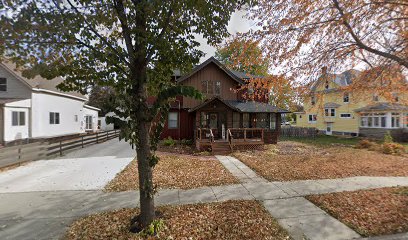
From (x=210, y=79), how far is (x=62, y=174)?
43.6 feet

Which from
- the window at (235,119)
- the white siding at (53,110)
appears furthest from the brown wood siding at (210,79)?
the white siding at (53,110)

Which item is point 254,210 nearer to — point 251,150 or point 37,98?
point 251,150

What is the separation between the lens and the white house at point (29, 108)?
1516 centimetres

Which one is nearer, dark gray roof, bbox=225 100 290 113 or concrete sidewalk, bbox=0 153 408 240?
concrete sidewalk, bbox=0 153 408 240

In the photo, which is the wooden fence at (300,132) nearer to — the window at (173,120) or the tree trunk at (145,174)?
the window at (173,120)

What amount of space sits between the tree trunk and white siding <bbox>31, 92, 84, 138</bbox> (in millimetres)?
18364

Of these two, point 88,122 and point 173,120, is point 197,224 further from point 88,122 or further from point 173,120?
point 88,122

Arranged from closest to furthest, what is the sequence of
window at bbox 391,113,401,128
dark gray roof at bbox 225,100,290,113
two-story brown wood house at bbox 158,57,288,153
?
dark gray roof at bbox 225,100,290,113, two-story brown wood house at bbox 158,57,288,153, window at bbox 391,113,401,128

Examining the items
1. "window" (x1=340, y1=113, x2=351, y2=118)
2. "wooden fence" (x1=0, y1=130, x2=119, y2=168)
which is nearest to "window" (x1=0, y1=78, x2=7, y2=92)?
"wooden fence" (x1=0, y1=130, x2=119, y2=168)

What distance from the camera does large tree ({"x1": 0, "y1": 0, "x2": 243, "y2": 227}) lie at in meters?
3.48

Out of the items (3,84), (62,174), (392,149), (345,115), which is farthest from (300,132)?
(3,84)

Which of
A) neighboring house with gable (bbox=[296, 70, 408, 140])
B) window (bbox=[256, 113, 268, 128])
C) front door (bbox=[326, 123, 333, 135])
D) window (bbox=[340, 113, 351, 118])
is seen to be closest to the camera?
window (bbox=[256, 113, 268, 128])

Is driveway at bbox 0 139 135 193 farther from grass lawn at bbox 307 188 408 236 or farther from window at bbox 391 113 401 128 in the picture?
window at bbox 391 113 401 128

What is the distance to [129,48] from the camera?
13.1 ft
